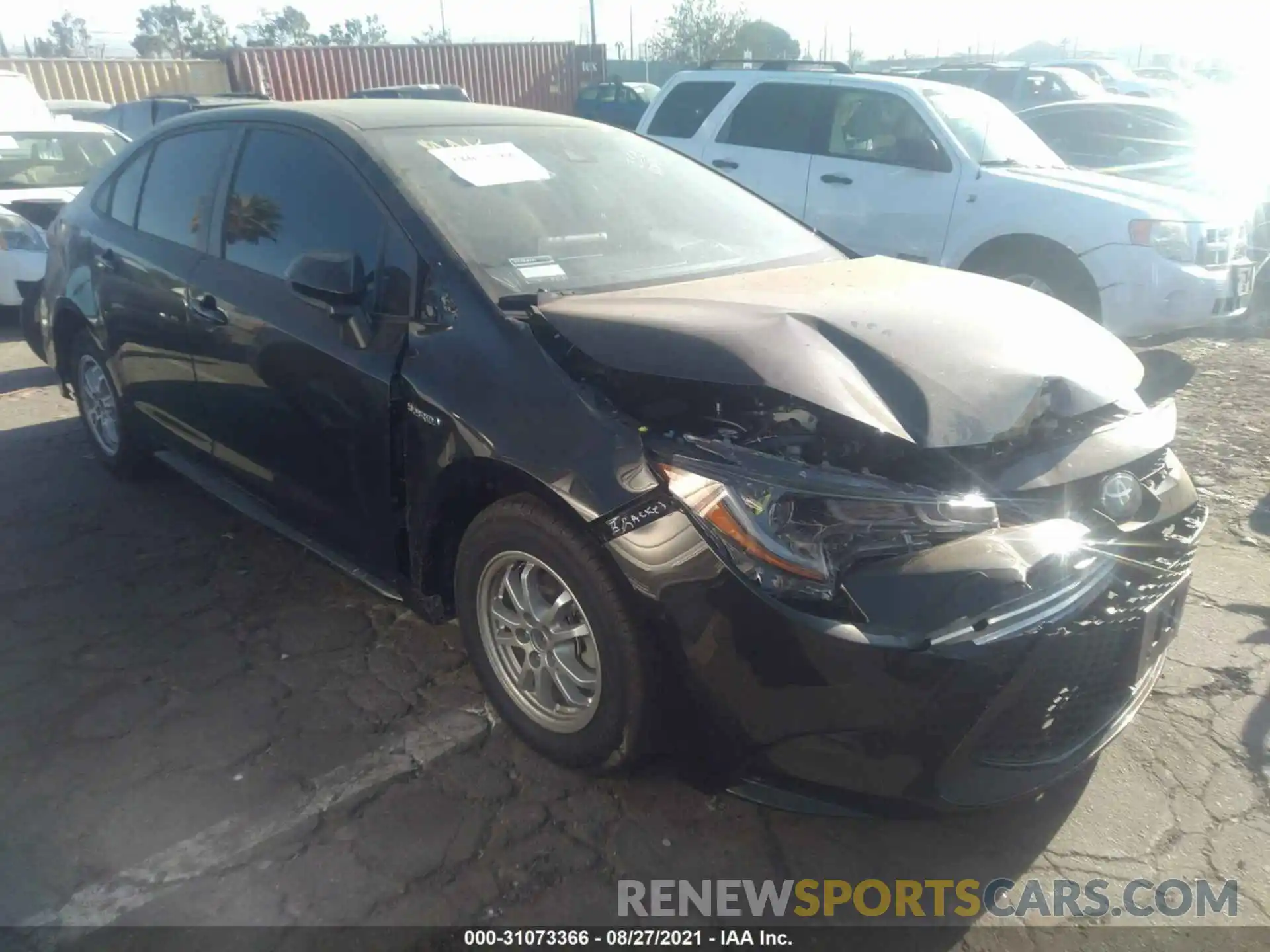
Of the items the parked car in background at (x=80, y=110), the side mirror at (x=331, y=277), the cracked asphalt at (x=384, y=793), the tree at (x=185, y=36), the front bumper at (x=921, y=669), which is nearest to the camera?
the front bumper at (x=921, y=669)

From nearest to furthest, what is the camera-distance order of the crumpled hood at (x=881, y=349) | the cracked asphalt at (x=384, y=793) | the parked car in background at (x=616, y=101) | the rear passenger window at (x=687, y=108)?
the crumpled hood at (x=881, y=349) < the cracked asphalt at (x=384, y=793) < the rear passenger window at (x=687, y=108) < the parked car in background at (x=616, y=101)

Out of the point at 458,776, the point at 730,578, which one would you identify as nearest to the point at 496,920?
the point at 458,776

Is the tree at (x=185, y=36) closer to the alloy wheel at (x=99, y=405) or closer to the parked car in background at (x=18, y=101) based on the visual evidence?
the parked car in background at (x=18, y=101)

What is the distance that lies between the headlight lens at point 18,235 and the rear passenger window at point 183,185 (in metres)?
4.48

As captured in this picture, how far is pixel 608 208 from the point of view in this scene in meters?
3.39

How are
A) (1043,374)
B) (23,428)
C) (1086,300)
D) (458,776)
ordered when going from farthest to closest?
(1086,300), (23,428), (458,776), (1043,374)

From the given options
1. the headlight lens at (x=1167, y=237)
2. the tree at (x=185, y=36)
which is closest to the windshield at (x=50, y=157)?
the headlight lens at (x=1167, y=237)

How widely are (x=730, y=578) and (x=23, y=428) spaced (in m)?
5.21

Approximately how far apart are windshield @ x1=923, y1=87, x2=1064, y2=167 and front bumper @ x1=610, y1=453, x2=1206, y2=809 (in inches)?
214

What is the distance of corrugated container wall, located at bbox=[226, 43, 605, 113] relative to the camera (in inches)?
889

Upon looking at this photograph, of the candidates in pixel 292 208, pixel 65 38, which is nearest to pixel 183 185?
pixel 292 208

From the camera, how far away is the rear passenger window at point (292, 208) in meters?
3.11

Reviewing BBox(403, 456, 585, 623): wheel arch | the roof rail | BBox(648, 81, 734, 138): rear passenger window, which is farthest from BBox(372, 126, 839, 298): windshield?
BBox(648, 81, 734, 138): rear passenger window

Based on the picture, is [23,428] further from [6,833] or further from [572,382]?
[572,382]
